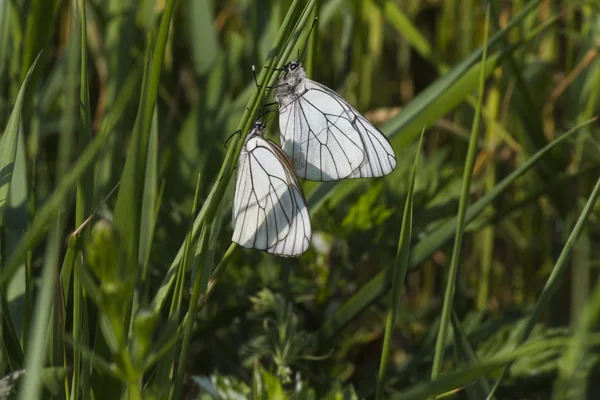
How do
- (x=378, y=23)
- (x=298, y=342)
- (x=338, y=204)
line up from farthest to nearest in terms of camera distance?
1. (x=378, y=23)
2. (x=338, y=204)
3. (x=298, y=342)

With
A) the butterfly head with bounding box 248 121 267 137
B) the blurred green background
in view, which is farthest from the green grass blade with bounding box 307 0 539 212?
the butterfly head with bounding box 248 121 267 137

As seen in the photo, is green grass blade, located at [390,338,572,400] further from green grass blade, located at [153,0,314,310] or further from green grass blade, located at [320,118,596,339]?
green grass blade, located at [320,118,596,339]

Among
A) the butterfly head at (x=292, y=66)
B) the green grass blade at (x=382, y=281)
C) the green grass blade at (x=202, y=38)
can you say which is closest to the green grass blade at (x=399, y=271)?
the green grass blade at (x=382, y=281)

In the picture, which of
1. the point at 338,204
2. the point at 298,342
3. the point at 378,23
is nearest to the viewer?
the point at 298,342

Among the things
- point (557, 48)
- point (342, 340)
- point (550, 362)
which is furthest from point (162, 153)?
point (557, 48)

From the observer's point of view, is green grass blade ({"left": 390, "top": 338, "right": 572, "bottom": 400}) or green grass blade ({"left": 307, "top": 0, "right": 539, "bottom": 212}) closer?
green grass blade ({"left": 390, "top": 338, "right": 572, "bottom": 400})

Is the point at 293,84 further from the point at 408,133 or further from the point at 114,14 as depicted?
the point at 114,14

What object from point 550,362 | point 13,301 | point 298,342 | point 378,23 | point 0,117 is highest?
point 378,23
